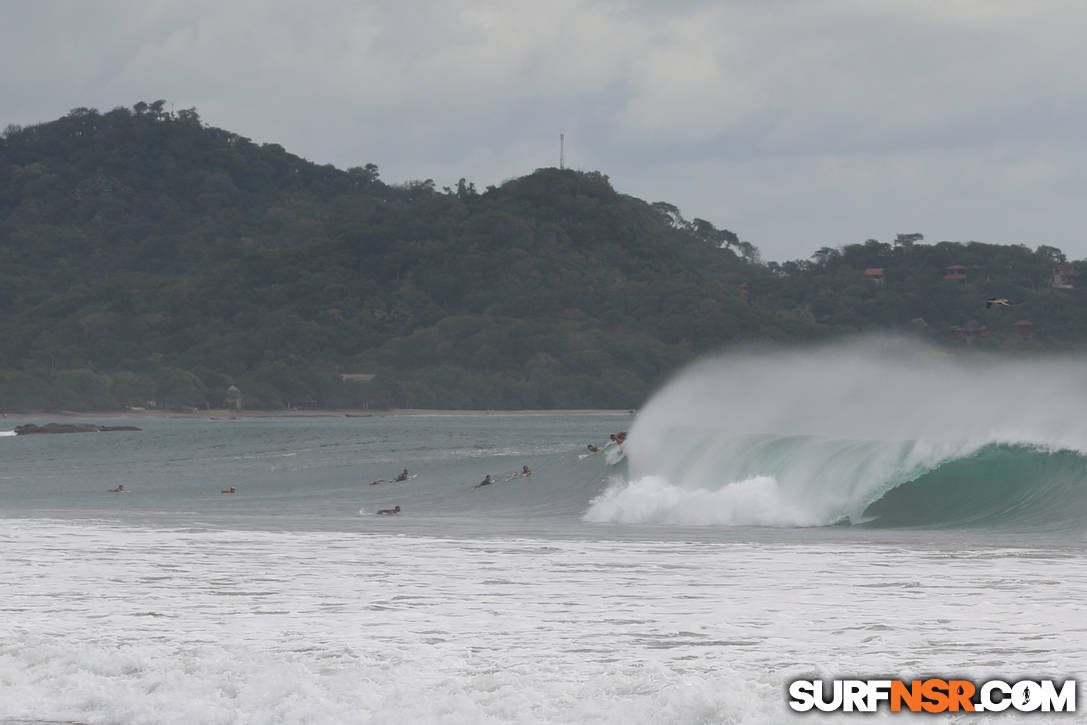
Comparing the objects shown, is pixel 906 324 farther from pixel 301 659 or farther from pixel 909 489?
pixel 301 659

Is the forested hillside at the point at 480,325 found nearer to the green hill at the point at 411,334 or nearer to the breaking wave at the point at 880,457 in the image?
the green hill at the point at 411,334

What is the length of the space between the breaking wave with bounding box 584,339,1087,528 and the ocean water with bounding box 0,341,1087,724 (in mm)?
95

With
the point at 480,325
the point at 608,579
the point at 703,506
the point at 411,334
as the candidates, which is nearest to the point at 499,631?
the point at 608,579

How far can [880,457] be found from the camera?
29.8m

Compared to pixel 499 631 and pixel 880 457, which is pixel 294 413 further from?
pixel 499 631

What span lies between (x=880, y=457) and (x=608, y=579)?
15.0m

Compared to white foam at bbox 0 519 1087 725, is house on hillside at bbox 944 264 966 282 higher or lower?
higher

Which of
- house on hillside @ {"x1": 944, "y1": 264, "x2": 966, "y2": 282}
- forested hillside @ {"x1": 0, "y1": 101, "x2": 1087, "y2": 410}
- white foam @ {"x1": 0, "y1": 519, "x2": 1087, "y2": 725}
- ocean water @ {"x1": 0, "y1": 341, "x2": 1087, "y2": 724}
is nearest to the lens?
white foam @ {"x1": 0, "y1": 519, "x2": 1087, "y2": 725}

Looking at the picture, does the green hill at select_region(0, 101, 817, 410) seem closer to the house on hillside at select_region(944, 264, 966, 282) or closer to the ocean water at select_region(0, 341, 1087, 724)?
the house on hillside at select_region(944, 264, 966, 282)

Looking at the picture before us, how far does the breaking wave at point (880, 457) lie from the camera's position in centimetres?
2662

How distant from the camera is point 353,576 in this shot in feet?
54.0

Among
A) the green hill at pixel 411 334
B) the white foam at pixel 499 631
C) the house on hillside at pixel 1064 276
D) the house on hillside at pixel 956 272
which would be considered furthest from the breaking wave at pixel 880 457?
the house on hillside at pixel 1064 276

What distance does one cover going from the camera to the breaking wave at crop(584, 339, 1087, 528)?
1048 inches

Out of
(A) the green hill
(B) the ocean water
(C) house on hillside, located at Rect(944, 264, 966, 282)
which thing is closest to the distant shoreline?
(A) the green hill
